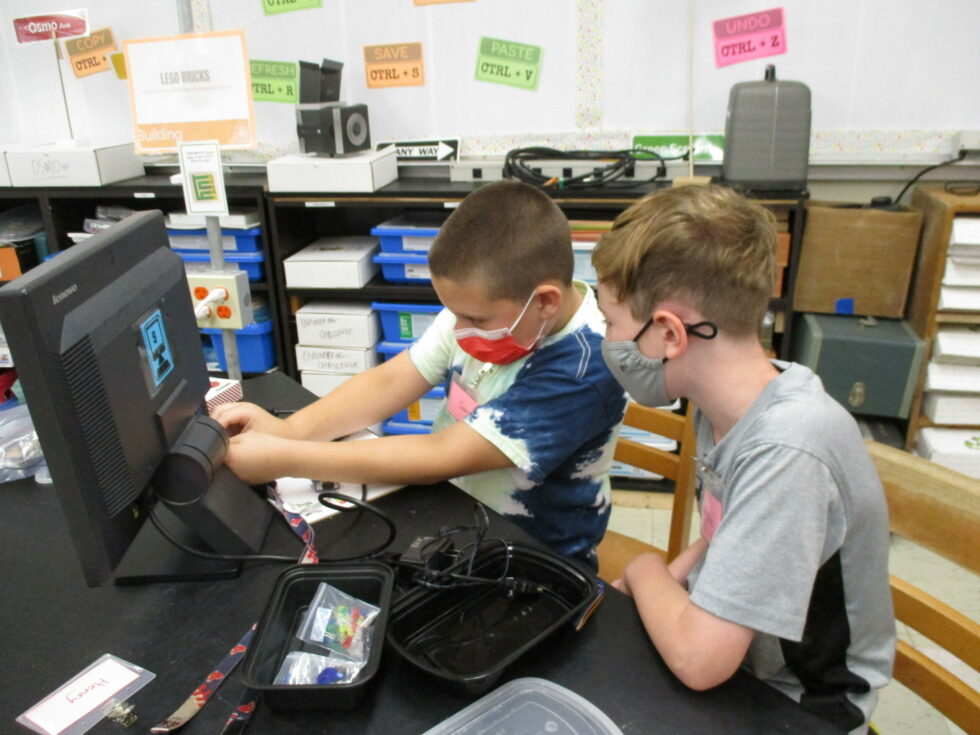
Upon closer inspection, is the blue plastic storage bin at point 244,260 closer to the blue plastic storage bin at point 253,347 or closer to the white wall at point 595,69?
the blue plastic storage bin at point 253,347

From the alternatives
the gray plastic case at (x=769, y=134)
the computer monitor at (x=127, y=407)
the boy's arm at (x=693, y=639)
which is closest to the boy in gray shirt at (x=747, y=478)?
the boy's arm at (x=693, y=639)

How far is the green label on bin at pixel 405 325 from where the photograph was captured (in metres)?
2.32

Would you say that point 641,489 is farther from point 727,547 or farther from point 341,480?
point 727,547

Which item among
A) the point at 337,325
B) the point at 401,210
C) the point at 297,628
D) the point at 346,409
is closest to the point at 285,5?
the point at 401,210

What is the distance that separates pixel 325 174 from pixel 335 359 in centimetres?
59

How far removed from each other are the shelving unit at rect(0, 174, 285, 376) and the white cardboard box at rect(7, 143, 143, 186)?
25mm

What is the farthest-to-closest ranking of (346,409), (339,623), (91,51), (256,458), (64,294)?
(91,51), (346,409), (256,458), (339,623), (64,294)

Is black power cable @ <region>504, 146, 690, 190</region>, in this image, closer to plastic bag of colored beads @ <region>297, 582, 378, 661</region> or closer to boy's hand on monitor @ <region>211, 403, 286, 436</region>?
boy's hand on monitor @ <region>211, 403, 286, 436</region>

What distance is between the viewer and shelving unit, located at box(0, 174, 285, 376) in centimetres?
227

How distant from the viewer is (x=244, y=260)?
7.64ft

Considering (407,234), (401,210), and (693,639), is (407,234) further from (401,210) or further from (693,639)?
(693,639)

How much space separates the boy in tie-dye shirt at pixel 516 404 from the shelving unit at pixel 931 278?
4.42 ft

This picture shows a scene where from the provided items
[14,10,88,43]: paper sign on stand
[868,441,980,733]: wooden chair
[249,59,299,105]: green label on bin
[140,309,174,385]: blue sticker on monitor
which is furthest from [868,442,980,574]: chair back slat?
[249,59,299,105]: green label on bin

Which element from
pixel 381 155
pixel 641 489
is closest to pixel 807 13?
pixel 381 155
